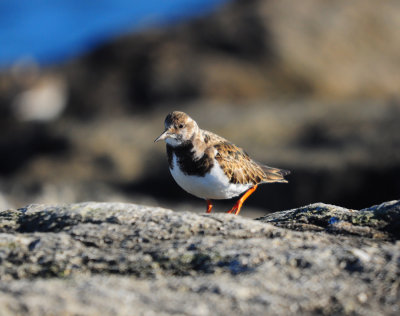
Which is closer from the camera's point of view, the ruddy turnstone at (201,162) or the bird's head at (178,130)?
the ruddy turnstone at (201,162)

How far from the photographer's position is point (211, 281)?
138 inches

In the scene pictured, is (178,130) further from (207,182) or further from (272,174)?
(272,174)

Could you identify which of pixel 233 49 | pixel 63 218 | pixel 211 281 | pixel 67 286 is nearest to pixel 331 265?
pixel 211 281

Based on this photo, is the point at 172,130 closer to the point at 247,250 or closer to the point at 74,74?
the point at 247,250

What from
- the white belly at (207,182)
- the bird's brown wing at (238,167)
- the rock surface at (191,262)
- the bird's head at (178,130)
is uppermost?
the bird's head at (178,130)

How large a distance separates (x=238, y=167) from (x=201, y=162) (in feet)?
2.00

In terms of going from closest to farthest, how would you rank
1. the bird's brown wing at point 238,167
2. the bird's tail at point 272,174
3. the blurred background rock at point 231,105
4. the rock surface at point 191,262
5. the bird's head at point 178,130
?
the rock surface at point 191,262
the bird's head at point 178,130
the bird's brown wing at point 238,167
the bird's tail at point 272,174
the blurred background rock at point 231,105

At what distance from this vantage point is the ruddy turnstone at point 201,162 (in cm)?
619

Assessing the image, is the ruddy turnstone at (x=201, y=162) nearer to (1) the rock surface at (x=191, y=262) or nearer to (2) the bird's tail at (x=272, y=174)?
(2) the bird's tail at (x=272, y=174)

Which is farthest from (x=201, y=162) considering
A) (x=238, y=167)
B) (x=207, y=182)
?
(x=238, y=167)

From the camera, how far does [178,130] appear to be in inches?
252

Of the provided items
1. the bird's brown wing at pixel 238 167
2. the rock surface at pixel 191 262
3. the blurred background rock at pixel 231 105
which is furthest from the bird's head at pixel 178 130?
the blurred background rock at pixel 231 105

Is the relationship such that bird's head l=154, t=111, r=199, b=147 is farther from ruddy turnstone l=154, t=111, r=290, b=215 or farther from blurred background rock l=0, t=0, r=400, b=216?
blurred background rock l=0, t=0, r=400, b=216

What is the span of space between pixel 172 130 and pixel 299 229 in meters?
2.32
